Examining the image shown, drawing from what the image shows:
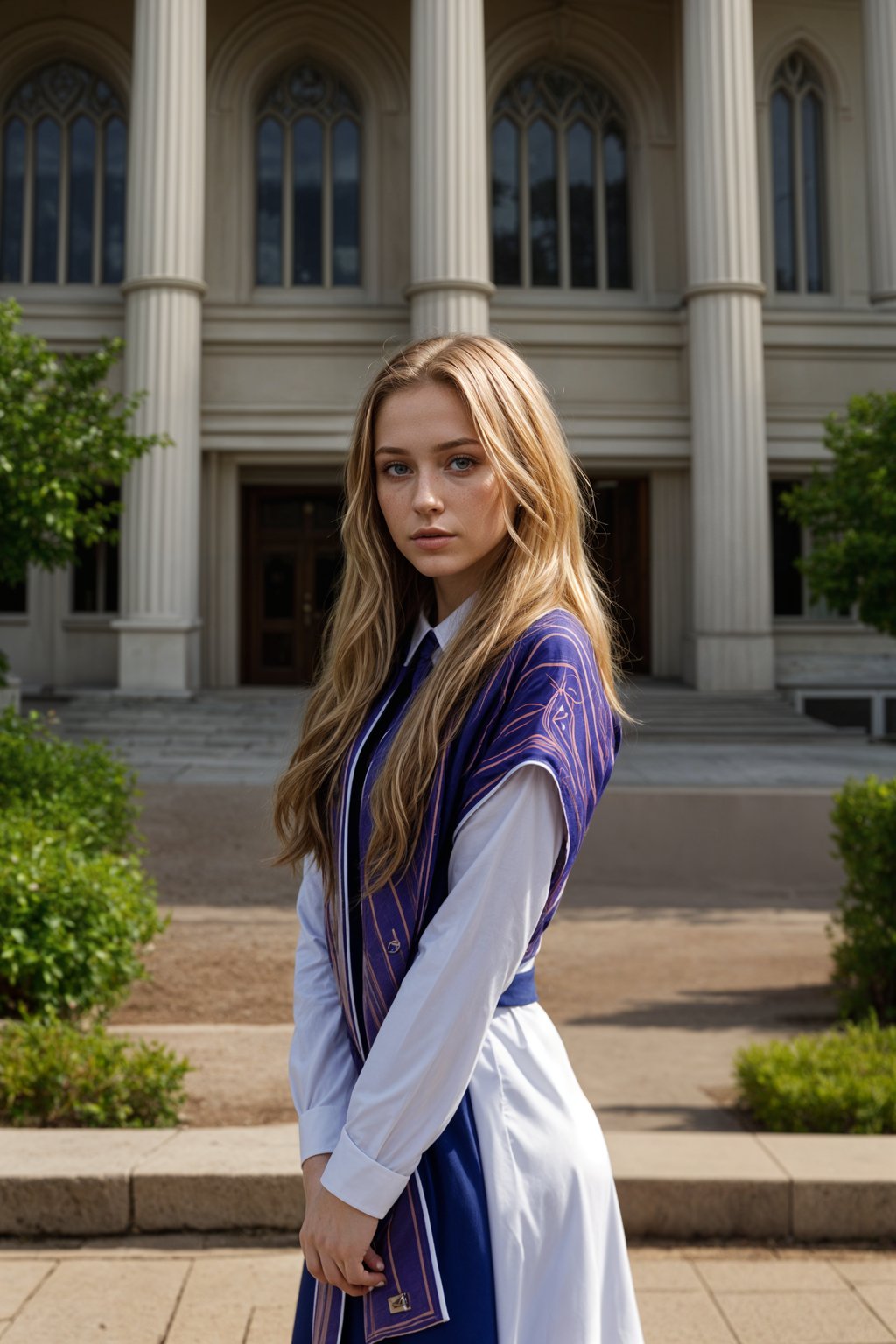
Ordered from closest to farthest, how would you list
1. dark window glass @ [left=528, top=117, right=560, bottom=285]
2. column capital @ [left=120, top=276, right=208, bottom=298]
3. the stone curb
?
the stone curb → column capital @ [left=120, top=276, right=208, bottom=298] → dark window glass @ [left=528, top=117, right=560, bottom=285]

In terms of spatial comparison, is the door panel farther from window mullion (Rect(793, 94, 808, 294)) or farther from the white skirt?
the white skirt

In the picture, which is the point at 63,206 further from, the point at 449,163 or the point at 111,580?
the point at 449,163

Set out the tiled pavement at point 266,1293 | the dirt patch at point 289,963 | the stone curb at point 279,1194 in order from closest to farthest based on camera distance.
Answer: the tiled pavement at point 266,1293, the stone curb at point 279,1194, the dirt patch at point 289,963

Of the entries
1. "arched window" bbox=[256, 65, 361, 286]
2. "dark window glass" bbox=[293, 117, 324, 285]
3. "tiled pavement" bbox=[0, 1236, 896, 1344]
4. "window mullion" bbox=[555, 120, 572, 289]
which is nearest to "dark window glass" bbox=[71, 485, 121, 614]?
"dark window glass" bbox=[293, 117, 324, 285]

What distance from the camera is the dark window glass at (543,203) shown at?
22531 millimetres

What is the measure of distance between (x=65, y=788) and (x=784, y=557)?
1684 centimetres

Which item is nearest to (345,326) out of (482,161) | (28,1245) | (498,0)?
(482,161)

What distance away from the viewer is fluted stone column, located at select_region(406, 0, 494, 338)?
19.1 metres

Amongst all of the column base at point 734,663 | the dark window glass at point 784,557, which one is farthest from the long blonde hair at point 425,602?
the dark window glass at point 784,557

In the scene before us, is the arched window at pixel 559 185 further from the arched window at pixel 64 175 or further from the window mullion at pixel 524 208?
the arched window at pixel 64 175

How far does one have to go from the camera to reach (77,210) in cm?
2222

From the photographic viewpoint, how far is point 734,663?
64.8ft

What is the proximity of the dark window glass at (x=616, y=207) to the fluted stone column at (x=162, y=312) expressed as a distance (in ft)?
23.7

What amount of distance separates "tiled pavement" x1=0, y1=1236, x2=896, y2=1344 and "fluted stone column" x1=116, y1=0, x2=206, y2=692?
624 inches
